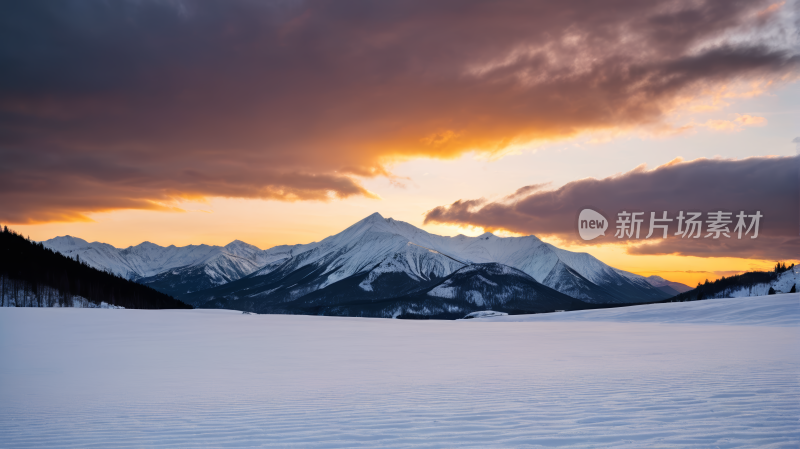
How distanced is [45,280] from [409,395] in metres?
119

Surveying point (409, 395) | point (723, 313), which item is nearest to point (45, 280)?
point (409, 395)

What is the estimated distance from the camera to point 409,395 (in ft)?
35.4

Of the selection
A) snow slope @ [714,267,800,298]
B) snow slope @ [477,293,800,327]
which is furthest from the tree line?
snow slope @ [714,267,800,298]

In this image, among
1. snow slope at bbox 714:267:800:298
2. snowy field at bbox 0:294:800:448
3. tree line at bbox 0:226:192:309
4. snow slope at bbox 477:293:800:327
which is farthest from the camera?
snow slope at bbox 714:267:800:298

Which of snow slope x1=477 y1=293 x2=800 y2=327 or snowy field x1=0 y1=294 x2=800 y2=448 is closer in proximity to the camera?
snowy field x1=0 y1=294 x2=800 y2=448

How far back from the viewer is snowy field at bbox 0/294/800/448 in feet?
23.1

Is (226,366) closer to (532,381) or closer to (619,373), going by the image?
(532,381)

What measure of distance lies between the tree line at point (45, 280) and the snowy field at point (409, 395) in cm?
9285

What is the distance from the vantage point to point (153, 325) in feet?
135

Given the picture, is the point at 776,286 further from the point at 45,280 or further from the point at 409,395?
the point at 45,280

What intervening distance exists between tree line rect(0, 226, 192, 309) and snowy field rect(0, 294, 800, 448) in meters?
92.9

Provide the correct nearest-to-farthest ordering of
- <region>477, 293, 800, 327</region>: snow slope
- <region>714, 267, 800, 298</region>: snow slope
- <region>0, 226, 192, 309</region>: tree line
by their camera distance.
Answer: <region>477, 293, 800, 327</region>: snow slope < <region>0, 226, 192, 309</region>: tree line < <region>714, 267, 800, 298</region>: snow slope

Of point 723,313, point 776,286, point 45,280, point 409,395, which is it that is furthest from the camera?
point 776,286

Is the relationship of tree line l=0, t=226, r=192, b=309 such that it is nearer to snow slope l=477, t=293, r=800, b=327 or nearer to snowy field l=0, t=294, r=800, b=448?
snowy field l=0, t=294, r=800, b=448
